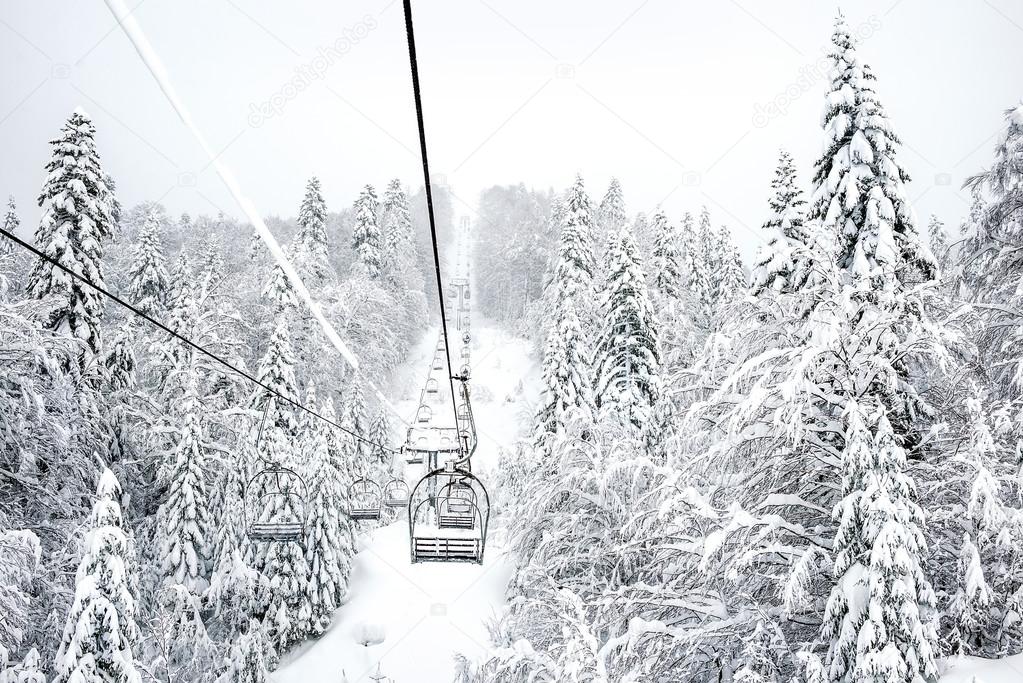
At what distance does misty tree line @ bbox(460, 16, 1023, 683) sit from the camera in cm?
719

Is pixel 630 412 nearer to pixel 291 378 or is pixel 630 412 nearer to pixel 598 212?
pixel 291 378

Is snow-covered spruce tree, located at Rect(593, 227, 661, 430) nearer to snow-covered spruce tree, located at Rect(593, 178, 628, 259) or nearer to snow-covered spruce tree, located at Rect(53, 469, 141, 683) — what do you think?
snow-covered spruce tree, located at Rect(53, 469, 141, 683)

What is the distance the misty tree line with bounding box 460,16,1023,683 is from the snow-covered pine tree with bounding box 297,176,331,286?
3002cm

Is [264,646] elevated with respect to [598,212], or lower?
lower

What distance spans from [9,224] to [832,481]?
4136 cm

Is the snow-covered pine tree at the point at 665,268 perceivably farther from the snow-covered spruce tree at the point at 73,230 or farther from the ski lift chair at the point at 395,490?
the snow-covered spruce tree at the point at 73,230

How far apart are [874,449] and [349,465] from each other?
28.7 meters

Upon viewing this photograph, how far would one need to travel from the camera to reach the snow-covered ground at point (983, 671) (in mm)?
6949

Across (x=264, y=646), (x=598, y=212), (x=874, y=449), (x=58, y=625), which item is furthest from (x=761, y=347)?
(x=598, y=212)

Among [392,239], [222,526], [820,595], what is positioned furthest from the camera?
[392,239]

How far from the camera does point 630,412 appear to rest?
94.6ft

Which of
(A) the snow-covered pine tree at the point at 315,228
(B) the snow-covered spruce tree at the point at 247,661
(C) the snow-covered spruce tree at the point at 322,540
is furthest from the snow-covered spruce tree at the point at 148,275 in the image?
(B) the snow-covered spruce tree at the point at 247,661

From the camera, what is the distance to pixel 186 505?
2088 centimetres

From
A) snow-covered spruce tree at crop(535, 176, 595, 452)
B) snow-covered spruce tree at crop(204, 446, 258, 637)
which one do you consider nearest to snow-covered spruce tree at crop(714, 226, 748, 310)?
snow-covered spruce tree at crop(535, 176, 595, 452)
